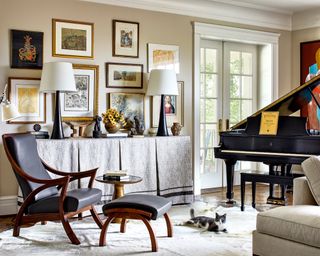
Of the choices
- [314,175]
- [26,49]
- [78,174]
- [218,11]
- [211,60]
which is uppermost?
[218,11]

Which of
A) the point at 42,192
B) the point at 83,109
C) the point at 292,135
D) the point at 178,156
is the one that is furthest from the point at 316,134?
the point at 42,192

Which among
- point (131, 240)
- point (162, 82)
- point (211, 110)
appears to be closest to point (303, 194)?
point (131, 240)

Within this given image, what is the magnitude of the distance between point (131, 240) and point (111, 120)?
1.72 metres

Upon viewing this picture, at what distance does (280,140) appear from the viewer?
5.32 meters

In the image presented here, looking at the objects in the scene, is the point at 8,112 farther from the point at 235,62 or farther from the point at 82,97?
the point at 235,62

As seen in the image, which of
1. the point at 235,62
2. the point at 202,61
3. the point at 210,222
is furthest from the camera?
the point at 235,62

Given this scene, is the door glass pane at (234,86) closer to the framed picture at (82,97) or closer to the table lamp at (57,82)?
the framed picture at (82,97)

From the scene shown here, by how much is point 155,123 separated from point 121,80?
2.37ft

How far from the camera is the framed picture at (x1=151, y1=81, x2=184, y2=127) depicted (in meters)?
6.20

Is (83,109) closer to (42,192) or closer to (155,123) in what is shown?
(155,123)

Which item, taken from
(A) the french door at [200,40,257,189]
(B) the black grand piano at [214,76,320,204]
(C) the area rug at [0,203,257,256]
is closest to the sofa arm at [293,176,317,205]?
(C) the area rug at [0,203,257,256]

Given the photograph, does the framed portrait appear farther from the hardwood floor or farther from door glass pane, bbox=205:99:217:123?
the hardwood floor

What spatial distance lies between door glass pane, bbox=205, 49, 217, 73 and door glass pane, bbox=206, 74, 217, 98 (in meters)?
0.09

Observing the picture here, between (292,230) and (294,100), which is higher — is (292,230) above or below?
below
